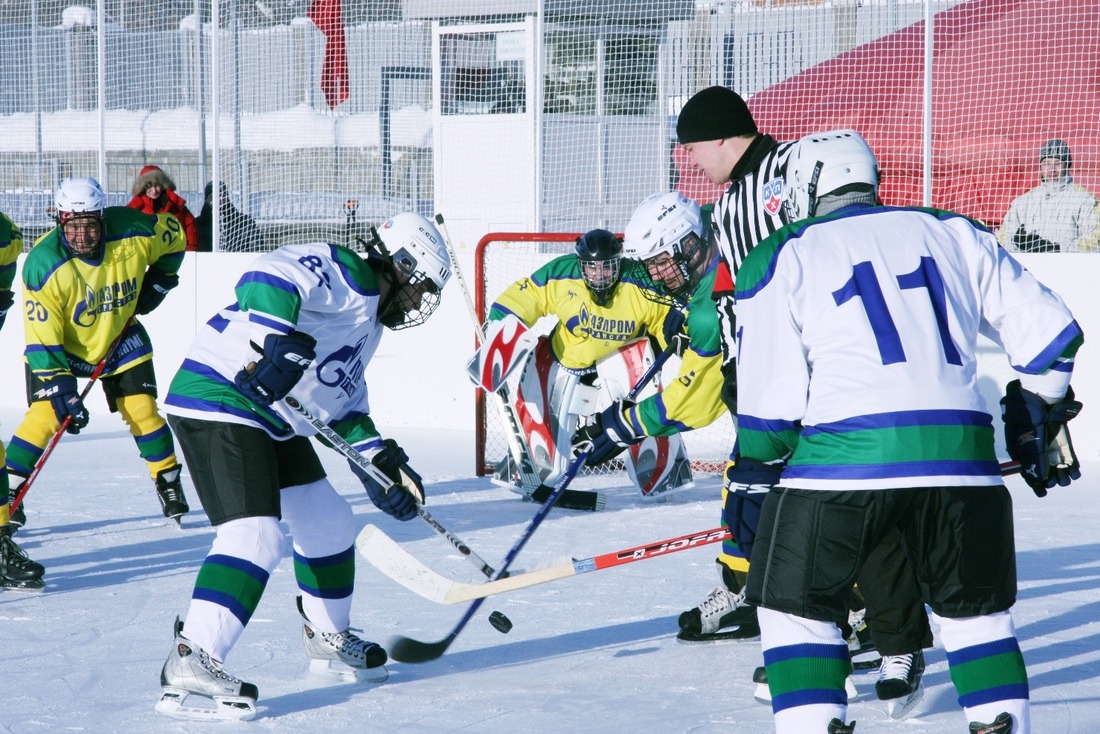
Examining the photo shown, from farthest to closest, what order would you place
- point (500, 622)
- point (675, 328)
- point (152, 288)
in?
point (152, 288) → point (675, 328) → point (500, 622)

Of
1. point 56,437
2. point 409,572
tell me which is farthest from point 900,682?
point 56,437

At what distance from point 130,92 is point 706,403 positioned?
6.23m

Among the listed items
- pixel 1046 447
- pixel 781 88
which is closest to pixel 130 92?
pixel 781 88

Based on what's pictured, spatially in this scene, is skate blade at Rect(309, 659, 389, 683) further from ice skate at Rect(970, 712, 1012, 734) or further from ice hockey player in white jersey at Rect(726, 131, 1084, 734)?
ice skate at Rect(970, 712, 1012, 734)

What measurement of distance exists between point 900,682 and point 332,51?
20.1ft

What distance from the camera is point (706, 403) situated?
293 centimetres

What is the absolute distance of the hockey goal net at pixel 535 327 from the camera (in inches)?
223

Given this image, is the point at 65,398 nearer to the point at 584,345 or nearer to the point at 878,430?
the point at 584,345

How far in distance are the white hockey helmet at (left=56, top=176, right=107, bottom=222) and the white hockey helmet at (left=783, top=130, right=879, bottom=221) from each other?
2.89 m

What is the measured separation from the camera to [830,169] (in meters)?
1.97

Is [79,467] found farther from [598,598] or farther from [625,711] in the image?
[625,711]

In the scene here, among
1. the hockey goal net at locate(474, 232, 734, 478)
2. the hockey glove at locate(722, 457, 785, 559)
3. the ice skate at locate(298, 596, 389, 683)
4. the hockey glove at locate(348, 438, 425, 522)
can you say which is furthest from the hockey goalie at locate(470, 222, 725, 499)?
the hockey glove at locate(722, 457, 785, 559)

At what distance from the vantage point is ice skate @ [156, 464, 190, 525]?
14.5 ft

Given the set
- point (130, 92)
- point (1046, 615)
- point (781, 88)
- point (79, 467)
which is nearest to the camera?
point (1046, 615)
